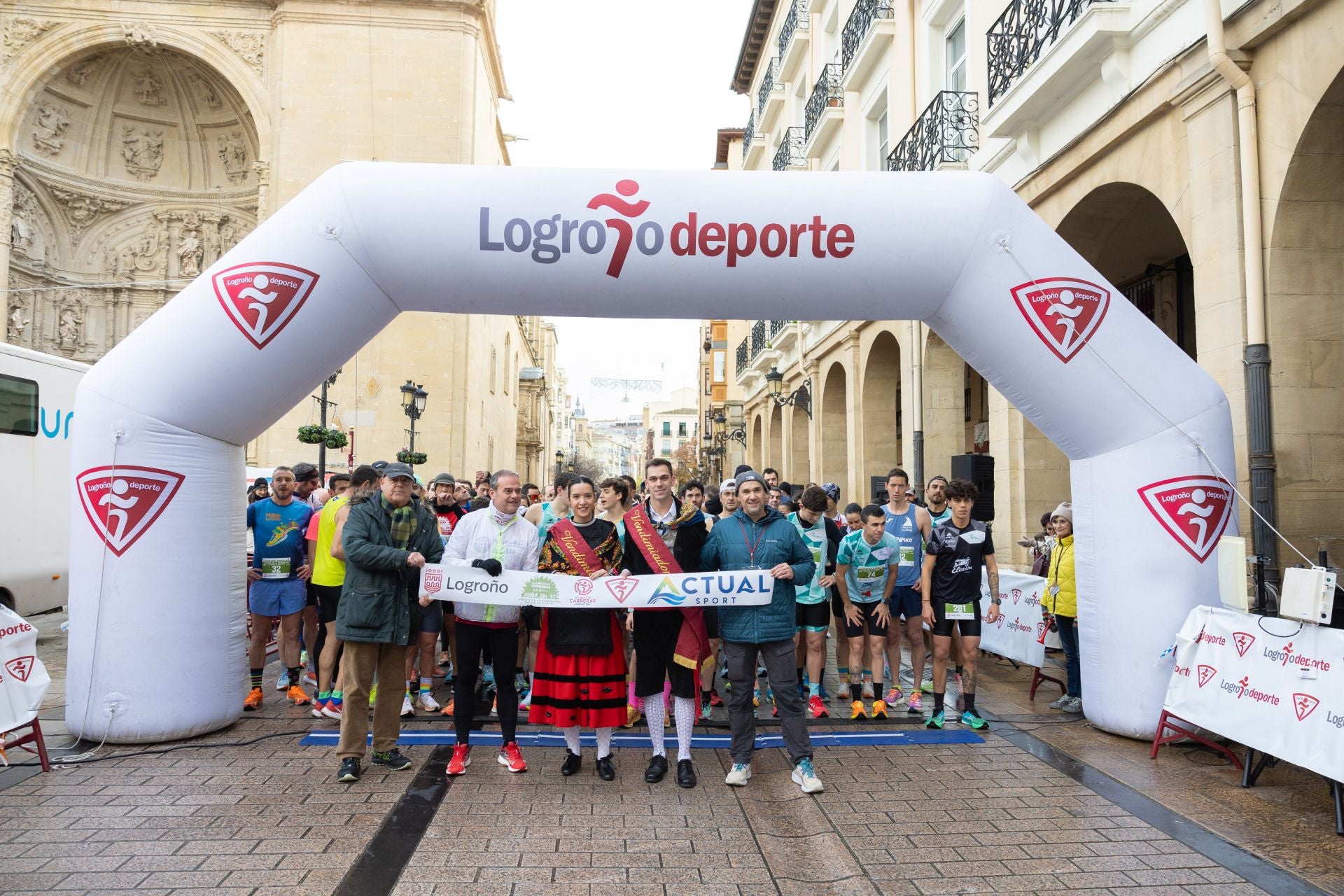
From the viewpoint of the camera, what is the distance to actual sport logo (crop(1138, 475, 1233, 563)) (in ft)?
19.7

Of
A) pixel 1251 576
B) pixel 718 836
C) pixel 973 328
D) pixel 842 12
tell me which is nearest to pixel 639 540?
pixel 718 836

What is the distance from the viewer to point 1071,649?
7.41 meters

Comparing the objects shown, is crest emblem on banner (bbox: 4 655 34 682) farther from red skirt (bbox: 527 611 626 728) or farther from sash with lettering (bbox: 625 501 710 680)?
sash with lettering (bbox: 625 501 710 680)

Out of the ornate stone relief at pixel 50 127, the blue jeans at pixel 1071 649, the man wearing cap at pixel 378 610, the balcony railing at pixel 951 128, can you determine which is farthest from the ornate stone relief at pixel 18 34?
the blue jeans at pixel 1071 649

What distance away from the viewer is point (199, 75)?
26.5 m

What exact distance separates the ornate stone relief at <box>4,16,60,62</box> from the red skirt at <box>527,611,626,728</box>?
2866 centimetres

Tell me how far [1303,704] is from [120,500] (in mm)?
7373

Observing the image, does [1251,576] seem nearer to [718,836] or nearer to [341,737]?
[718,836]

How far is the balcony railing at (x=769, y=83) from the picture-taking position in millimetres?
26828

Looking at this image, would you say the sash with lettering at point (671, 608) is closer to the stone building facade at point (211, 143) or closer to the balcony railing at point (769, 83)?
the stone building facade at point (211, 143)

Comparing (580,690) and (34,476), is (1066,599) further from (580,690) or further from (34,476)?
(34,476)

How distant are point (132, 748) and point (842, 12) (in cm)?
2003

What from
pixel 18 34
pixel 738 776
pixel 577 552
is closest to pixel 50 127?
pixel 18 34

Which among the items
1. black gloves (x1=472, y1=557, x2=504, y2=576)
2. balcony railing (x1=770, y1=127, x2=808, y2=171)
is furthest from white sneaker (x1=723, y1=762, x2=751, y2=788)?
balcony railing (x1=770, y1=127, x2=808, y2=171)
